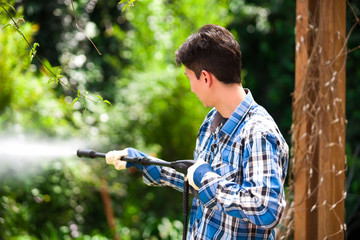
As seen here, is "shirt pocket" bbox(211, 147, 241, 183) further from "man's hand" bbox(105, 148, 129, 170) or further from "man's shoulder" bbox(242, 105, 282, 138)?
"man's hand" bbox(105, 148, 129, 170)

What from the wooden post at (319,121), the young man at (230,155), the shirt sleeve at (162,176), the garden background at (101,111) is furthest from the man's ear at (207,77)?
the garden background at (101,111)

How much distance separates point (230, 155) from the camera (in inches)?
56.1

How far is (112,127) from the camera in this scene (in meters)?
4.87

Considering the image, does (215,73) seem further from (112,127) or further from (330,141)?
(112,127)

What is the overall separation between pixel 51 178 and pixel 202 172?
287 centimetres

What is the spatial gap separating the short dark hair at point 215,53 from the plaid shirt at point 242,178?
0.11 m

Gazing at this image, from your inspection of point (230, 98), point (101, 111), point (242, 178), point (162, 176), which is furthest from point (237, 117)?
point (101, 111)

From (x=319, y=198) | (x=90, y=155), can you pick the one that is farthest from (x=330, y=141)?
(x=90, y=155)

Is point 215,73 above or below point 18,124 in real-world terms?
below

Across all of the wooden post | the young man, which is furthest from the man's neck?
the wooden post

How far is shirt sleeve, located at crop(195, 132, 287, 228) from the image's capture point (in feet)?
4.11

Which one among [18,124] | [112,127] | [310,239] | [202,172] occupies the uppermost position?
[112,127]

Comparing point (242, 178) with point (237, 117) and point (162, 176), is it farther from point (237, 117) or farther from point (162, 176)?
point (162, 176)

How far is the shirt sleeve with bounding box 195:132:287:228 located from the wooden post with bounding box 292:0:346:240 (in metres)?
0.89
